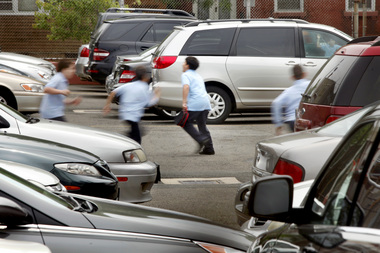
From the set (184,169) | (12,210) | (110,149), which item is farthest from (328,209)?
(184,169)

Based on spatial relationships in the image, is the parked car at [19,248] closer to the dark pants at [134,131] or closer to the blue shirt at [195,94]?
the dark pants at [134,131]

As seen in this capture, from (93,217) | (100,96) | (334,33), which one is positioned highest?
(93,217)

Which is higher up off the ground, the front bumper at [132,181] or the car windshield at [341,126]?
the car windshield at [341,126]

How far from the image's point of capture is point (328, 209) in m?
2.82

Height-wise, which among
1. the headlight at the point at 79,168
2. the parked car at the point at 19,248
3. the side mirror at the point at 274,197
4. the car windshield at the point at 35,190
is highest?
the side mirror at the point at 274,197

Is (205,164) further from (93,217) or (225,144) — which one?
(93,217)

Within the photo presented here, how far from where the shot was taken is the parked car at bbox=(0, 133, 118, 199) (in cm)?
679

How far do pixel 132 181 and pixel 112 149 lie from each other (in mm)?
399

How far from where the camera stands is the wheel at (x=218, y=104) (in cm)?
1525

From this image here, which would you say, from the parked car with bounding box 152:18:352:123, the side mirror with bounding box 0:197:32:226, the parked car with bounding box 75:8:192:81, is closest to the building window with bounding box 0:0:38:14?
the parked car with bounding box 75:8:192:81

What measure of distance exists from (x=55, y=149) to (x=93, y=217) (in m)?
2.97

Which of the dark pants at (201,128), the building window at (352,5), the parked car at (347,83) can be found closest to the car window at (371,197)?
the parked car at (347,83)

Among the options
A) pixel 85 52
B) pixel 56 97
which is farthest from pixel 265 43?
pixel 85 52

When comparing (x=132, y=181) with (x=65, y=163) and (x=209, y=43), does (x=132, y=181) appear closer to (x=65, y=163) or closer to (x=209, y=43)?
(x=65, y=163)
